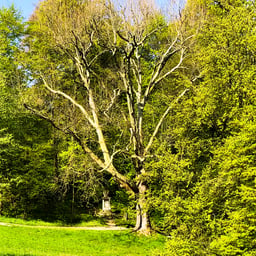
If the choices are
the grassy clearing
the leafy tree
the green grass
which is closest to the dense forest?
the leafy tree

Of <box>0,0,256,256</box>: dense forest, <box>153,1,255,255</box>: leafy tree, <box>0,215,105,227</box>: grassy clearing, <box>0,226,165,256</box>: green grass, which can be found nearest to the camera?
<box>153,1,255,255</box>: leafy tree

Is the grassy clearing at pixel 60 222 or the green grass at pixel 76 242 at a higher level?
the grassy clearing at pixel 60 222

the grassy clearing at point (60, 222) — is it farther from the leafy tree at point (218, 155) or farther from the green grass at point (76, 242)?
the leafy tree at point (218, 155)

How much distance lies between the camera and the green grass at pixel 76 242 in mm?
11788

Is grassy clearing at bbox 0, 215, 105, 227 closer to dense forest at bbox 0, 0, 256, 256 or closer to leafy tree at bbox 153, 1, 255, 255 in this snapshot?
dense forest at bbox 0, 0, 256, 256

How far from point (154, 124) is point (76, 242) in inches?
308

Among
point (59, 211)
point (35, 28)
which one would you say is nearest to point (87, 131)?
point (59, 211)

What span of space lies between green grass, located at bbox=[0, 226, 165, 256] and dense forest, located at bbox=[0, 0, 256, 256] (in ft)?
3.44

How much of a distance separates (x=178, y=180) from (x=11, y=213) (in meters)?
12.2

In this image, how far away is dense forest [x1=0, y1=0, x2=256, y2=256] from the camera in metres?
9.57

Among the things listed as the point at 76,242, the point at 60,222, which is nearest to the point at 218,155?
the point at 76,242

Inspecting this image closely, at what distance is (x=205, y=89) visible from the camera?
12.5 metres

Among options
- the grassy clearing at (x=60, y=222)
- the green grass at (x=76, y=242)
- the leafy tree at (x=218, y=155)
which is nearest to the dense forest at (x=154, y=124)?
the leafy tree at (x=218, y=155)

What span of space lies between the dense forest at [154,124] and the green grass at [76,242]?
1048 mm
